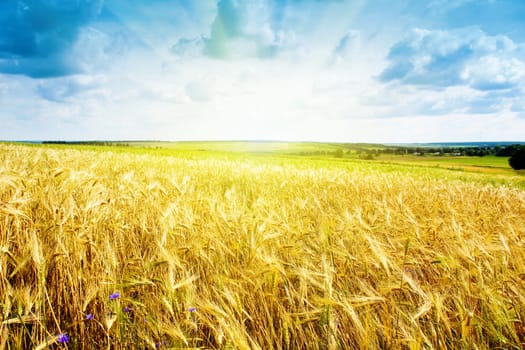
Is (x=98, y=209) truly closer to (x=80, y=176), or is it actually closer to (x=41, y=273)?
(x=80, y=176)

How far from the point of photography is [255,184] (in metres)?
5.98

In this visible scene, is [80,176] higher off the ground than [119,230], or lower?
higher

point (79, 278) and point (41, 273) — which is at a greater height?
point (41, 273)

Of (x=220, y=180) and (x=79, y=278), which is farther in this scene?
(x=220, y=180)

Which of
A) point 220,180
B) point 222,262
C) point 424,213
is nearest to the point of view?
point 222,262

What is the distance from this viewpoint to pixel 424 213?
162 inches

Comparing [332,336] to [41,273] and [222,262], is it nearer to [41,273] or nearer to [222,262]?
[222,262]

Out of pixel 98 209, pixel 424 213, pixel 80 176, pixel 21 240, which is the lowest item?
pixel 424 213

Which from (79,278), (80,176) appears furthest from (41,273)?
(80,176)

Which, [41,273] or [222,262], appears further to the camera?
[222,262]

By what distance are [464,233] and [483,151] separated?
70078mm

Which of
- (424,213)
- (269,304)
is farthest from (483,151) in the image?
(269,304)

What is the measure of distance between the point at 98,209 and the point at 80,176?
34.9 inches

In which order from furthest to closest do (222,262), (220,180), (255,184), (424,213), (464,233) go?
(220,180) < (255,184) < (424,213) < (464,233) < (222,262)
